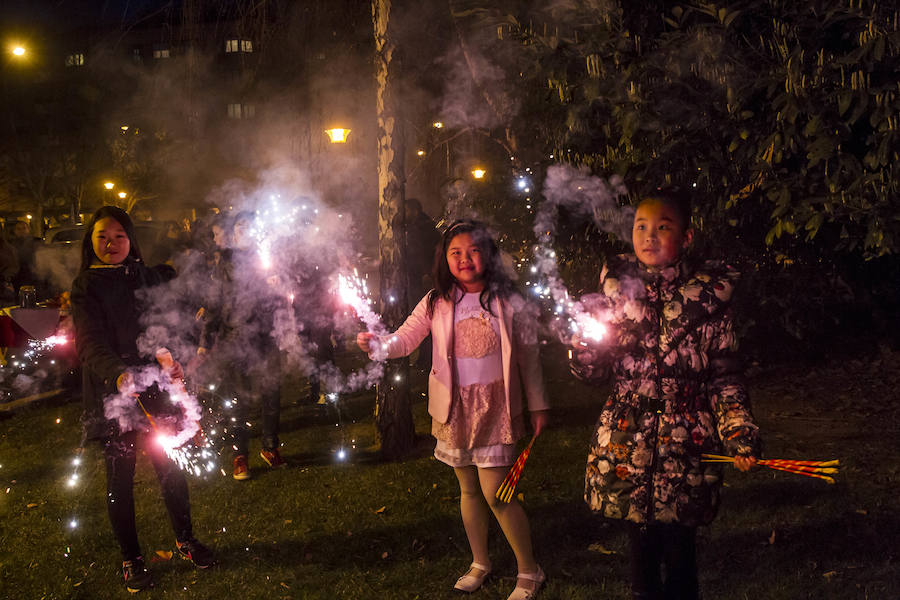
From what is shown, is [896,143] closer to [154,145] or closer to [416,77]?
[416,77]

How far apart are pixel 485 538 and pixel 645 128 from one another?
10.3ft

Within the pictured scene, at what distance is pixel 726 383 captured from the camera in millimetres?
2904

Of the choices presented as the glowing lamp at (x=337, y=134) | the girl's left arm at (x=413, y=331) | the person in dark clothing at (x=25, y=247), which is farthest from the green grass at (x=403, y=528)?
the glowing lamp at (x=337, y=134)

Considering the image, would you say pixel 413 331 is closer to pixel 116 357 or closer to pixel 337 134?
pixel 116 357

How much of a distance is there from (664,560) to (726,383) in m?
0.89

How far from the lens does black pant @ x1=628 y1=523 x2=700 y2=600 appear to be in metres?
3.03

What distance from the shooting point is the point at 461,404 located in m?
Result: 3.61

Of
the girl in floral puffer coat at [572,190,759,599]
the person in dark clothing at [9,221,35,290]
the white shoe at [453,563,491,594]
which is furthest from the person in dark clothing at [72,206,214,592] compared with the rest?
the person in dark clothing at [9,221,35,290]

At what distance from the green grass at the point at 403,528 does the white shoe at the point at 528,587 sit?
0.43 feet

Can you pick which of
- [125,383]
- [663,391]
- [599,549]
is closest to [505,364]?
[663,391]

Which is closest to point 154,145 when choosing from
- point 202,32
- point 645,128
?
point 202,32

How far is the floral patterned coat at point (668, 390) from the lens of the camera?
9.56ft

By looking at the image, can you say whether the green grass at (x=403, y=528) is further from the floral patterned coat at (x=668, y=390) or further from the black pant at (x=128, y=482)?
the floral patterned coat at (x=668, y=390)

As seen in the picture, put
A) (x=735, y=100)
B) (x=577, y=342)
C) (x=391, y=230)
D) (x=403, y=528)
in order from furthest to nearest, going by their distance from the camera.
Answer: (x=391, y=230) < (x=403, y=528) < (x=735, y=100) < (x=577, y=342)
